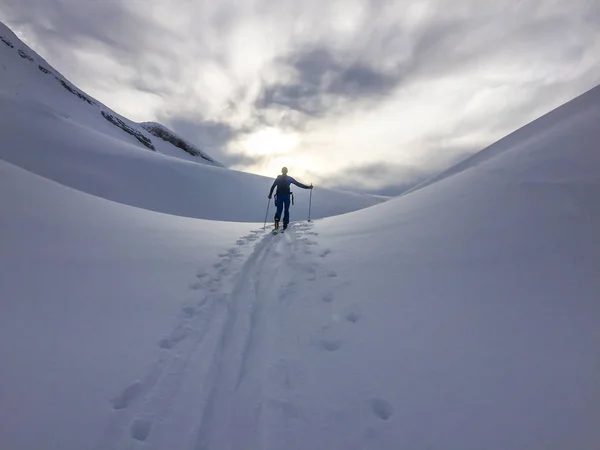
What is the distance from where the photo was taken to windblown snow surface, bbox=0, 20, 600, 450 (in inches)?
111

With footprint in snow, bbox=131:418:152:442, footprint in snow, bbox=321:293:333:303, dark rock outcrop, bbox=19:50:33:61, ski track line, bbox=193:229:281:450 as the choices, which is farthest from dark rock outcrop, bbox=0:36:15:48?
footprint in snow, bbox=131:418:152:442

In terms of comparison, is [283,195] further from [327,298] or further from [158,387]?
[158,387]

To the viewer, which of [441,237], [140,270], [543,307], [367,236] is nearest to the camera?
[543,307]

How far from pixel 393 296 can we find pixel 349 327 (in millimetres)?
929

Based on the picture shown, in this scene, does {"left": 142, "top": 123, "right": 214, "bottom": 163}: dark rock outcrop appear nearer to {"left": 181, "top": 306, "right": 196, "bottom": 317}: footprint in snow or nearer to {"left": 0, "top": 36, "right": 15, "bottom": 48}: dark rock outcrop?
{"left": 0, "top": 36, "right": 15, "bottom": 48}: dark rock outcrop

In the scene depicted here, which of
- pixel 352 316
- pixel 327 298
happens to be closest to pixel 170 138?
pixel 327 298

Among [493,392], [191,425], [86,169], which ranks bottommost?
[191,425]

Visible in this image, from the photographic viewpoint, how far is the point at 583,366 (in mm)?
3004

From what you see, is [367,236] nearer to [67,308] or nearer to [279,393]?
[279,393]

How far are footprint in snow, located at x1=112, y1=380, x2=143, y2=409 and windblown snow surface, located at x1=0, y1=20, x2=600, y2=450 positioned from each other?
0.03 m

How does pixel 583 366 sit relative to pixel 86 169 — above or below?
below

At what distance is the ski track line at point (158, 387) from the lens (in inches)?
111

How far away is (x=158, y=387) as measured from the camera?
3.33 metres

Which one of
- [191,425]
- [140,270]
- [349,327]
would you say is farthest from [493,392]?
[140,270]
